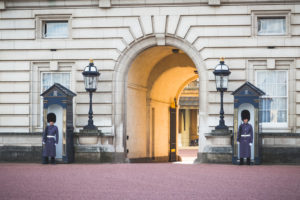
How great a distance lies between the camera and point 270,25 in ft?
65.2

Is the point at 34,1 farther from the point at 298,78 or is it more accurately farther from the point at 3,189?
the point at 3,189

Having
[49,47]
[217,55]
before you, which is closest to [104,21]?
[49,47]

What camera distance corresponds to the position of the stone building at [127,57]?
19.5 meters

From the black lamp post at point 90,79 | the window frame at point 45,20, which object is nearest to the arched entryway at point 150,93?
the black lamp post at point 90,79

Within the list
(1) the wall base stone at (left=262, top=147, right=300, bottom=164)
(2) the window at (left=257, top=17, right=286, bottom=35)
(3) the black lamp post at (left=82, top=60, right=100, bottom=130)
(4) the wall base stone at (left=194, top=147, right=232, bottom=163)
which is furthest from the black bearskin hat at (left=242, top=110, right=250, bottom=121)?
(3) the black lamp post at (left=82, top=60, right=100, bottom=130)

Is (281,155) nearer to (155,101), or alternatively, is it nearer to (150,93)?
(150,93)

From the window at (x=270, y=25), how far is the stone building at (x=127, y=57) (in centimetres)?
3

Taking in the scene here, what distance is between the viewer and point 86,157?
19.0m

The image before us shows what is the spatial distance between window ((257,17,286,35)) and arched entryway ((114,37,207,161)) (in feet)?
7.13

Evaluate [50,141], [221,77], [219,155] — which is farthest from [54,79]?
[219,155]

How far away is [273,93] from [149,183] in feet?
27.5

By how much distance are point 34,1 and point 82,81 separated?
10.1ft

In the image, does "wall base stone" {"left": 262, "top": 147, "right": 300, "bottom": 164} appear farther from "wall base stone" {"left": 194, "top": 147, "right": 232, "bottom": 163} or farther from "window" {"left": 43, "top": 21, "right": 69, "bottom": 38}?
"window" {"left": 43, "top": 21, "right": 69, "bottom": 38}

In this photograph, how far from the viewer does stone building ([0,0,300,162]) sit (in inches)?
766
